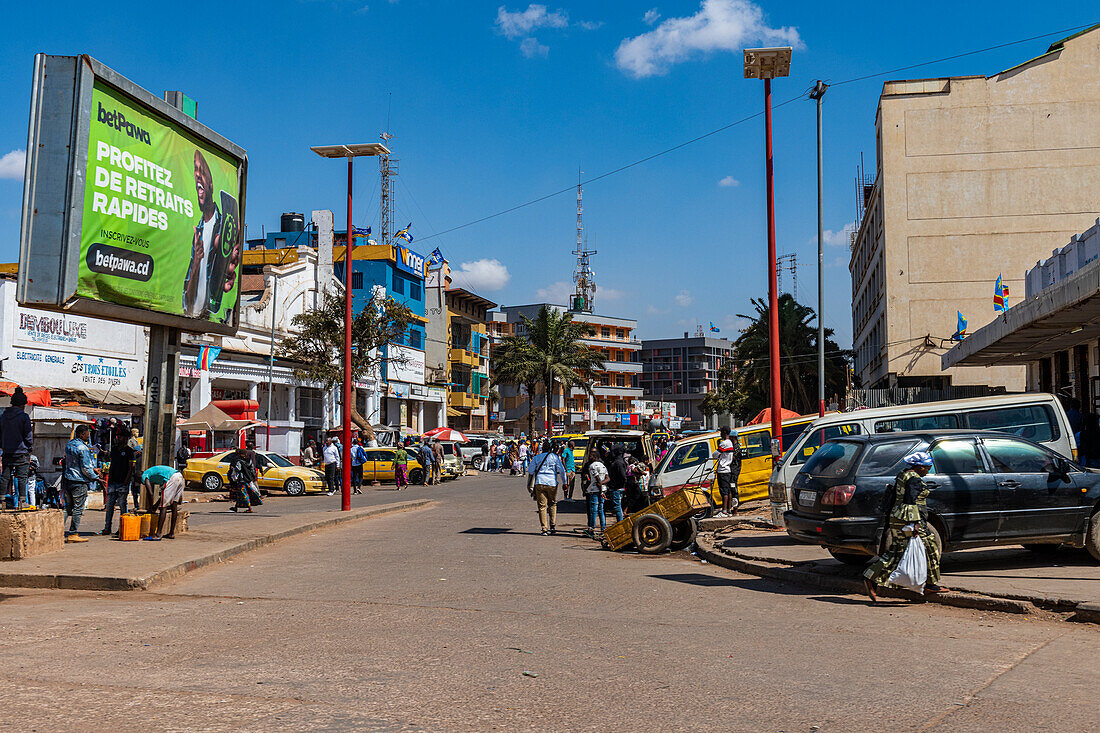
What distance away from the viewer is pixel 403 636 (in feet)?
24.7

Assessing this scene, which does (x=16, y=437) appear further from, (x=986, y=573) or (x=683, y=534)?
(x=986, y=573)

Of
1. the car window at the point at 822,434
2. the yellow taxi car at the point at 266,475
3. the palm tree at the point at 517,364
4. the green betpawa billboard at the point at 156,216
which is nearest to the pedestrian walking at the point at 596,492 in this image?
the car window at the point at 822,434

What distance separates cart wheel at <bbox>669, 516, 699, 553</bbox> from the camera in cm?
1451

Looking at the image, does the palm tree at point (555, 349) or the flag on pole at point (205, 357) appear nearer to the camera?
the flag on pole at point (205, 357)

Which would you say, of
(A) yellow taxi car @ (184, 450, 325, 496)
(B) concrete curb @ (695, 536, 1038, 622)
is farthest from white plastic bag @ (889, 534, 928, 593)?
(A) yellow taxi car @ (184, 450, 325, 496)

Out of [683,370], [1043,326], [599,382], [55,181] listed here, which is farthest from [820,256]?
[683,370]

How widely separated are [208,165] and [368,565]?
7.63 m

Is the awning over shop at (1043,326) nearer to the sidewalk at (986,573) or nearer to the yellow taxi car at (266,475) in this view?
the sidewalk at (986,573)

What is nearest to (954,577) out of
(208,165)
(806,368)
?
(208,165)

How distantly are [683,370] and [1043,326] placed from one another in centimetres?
13250

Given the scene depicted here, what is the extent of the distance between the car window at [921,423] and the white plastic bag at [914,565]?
192 inches

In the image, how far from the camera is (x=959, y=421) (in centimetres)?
1382

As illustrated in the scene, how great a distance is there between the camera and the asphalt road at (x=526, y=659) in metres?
5.20

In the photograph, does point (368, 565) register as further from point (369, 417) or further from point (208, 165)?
point (369, 417)
